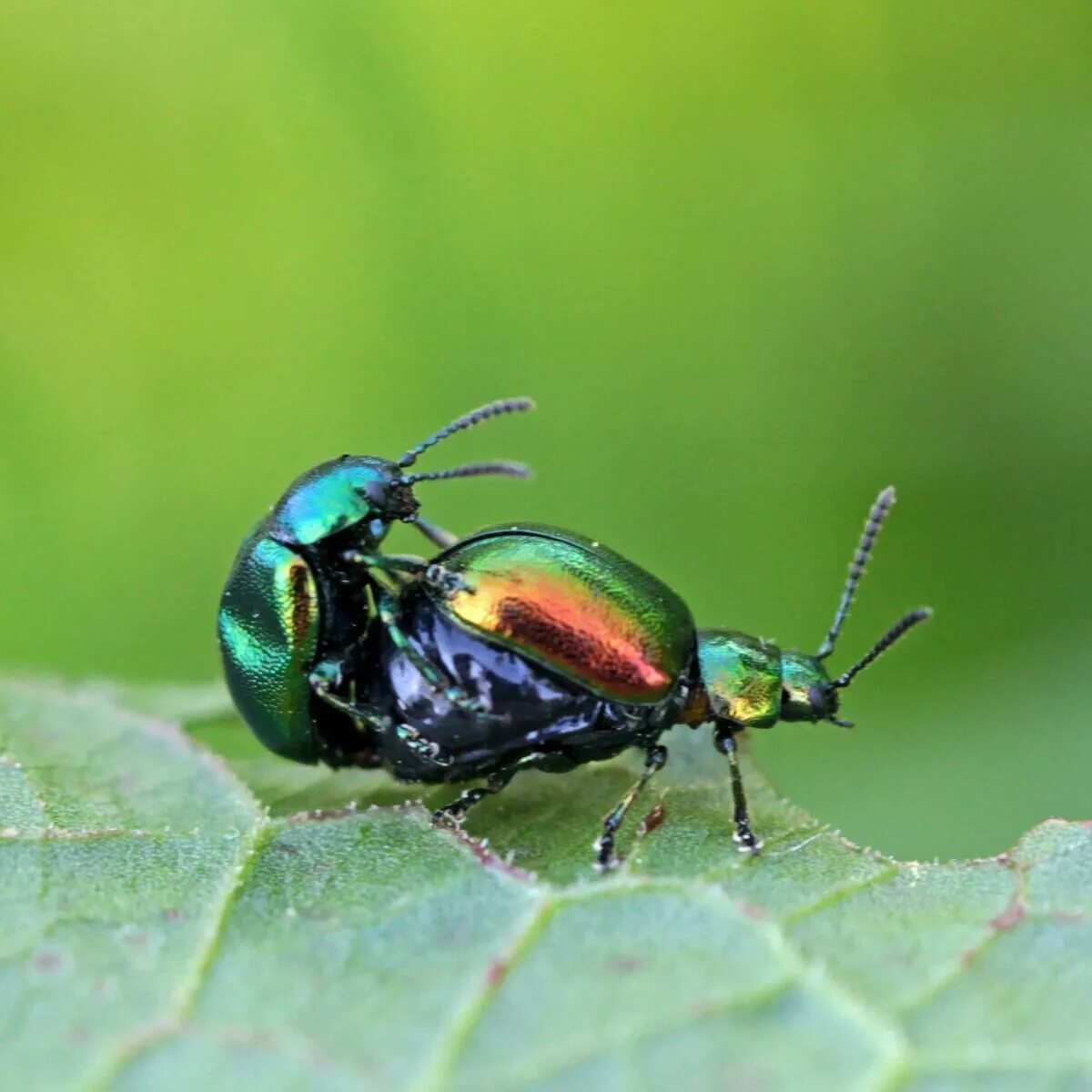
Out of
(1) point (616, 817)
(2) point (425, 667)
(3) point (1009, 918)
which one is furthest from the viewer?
(2) point (425, 667)

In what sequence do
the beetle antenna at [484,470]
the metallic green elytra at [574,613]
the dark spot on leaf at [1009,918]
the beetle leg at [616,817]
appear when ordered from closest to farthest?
the dark spot on leaf at [1009,918], the beetle leg at [616,817], the metallic green elytra at [574,613], the beetle antenna at [484,470]

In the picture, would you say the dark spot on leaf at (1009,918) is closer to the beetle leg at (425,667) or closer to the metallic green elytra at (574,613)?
the metallic green elytra at (574,613)

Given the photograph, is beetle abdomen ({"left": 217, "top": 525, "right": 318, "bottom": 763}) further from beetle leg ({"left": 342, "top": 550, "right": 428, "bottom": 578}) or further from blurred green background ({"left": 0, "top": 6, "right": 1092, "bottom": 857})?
blurred green background ({"left": 0, "top": 6, "right": 1092, "bottom": 857})

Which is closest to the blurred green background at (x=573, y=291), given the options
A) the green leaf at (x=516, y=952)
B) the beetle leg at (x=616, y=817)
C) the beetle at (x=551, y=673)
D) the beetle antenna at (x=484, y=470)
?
the beetle antenna at (x=484, y=470)

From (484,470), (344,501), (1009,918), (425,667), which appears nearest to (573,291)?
(484,470)

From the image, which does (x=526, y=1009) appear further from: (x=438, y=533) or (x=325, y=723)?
(x=438, y=533)

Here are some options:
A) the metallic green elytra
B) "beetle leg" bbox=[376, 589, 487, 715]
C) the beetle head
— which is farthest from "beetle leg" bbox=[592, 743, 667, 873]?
the beetle head

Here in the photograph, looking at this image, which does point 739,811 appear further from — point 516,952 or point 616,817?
point 516,952

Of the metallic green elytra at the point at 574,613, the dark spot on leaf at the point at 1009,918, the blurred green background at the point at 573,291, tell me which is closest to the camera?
the dark spot on leaf at the point at 1009,918
